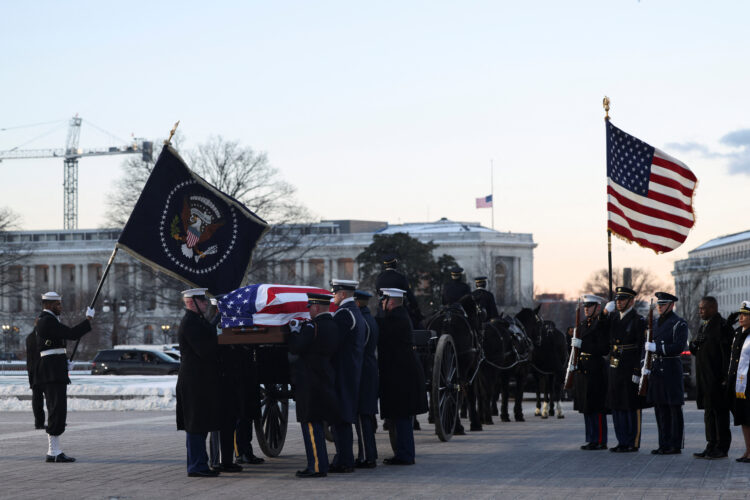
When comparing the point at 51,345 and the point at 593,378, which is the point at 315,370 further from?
the point at 593,378

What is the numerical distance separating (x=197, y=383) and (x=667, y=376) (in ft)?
18.5

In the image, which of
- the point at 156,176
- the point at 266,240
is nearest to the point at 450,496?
the point at 156,176

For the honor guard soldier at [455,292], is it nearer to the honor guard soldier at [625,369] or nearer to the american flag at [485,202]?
the honor guard soldier at [625,369]

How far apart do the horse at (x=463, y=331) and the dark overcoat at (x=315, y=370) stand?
4.87 m

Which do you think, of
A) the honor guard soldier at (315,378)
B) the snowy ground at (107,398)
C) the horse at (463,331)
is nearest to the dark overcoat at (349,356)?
the honor guard soldier at (315,378)

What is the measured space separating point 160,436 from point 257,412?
16.4 feet

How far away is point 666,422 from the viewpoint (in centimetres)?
1533

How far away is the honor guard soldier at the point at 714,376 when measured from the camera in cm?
1465

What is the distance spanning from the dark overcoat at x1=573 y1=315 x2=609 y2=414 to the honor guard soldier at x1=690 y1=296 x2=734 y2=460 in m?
1.17

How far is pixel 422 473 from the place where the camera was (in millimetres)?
13117

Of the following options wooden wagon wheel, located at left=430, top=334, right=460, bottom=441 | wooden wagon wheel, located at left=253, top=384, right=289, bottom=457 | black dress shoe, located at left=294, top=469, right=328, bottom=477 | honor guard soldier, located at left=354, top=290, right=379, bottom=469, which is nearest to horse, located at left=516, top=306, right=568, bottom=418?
wooden wagon wheel, located at left=430, top=334, right=460, bottom=441

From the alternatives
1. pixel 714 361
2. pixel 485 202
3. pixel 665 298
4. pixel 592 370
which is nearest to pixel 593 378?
pixel 592 370

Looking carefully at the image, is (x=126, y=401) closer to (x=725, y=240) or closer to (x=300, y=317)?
(x=300, y=317)

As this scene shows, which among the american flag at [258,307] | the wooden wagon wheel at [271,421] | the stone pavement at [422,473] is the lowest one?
the stone pavement at [422,473]
